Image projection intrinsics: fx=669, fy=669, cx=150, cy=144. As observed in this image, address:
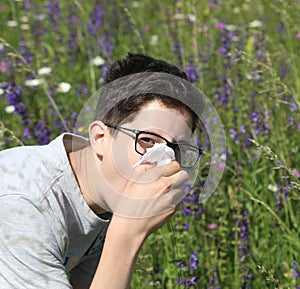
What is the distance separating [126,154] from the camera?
5.08 feet

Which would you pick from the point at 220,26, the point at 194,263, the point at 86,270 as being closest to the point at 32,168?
the point at 86,270

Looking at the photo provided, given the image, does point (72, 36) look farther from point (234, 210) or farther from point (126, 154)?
point (126, 154)

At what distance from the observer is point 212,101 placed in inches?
117

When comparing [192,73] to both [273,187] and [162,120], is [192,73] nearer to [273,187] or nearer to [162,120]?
[273,187]

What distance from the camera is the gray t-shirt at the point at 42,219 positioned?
4.99ft

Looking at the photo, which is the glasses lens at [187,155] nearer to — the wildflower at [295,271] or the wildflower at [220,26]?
the wildflower at [295,271]

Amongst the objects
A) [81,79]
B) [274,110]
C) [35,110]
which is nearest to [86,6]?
[81,79]

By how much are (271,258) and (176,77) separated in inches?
33.8

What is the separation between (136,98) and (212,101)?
1.34 m

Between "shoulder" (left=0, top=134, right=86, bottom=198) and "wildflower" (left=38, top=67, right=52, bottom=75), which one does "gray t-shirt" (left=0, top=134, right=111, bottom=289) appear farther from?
"wildflower" (left=38, top=67, right=52, bottom=75)

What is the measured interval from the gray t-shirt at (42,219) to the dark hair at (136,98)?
0.19 m

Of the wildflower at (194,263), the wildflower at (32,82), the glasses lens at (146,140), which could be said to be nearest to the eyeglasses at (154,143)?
the glasses lens at (146,140)

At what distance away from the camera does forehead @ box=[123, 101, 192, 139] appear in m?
1.56

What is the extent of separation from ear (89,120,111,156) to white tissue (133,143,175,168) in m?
0.16
